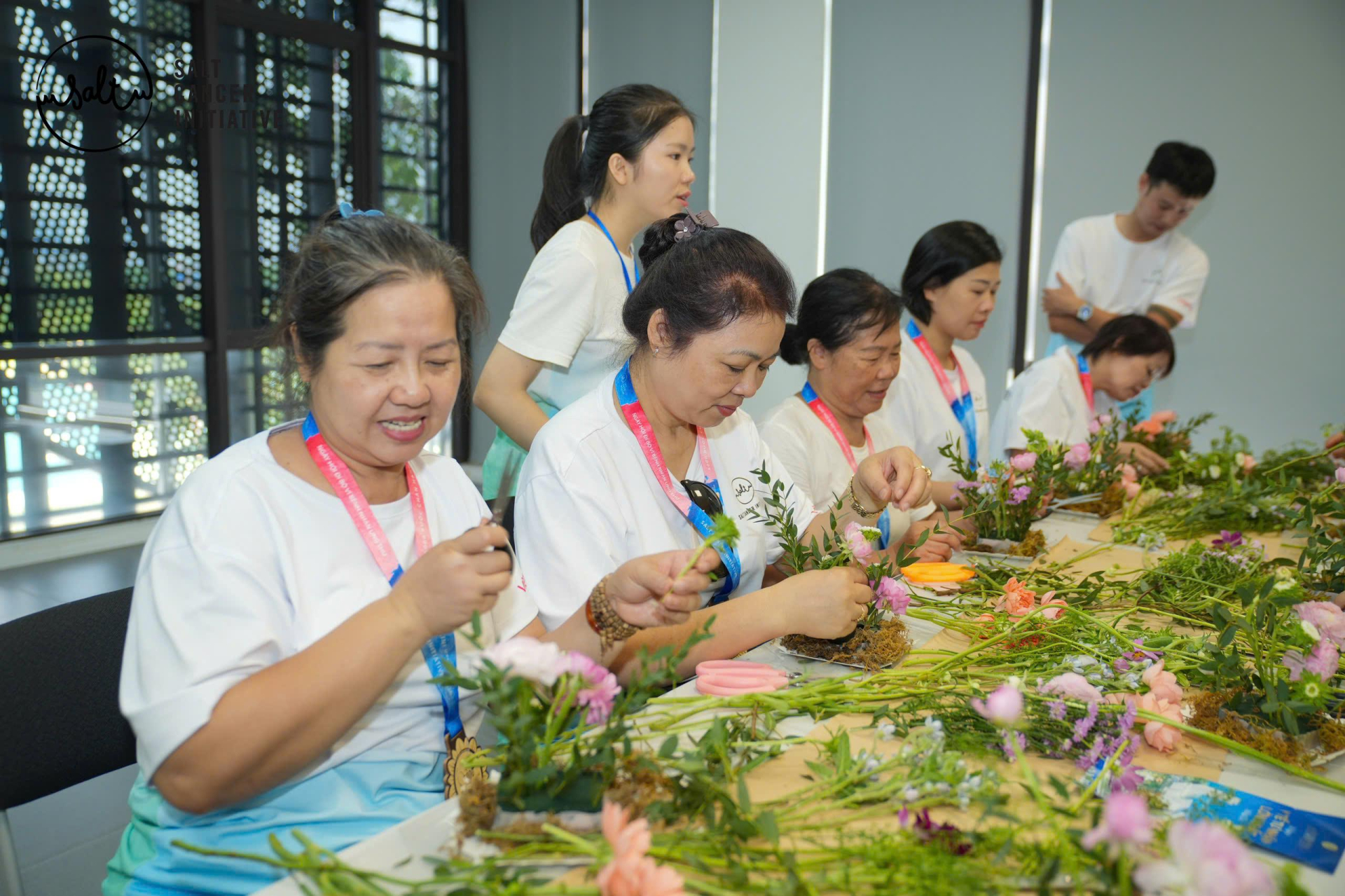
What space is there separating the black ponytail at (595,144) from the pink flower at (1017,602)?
161 cm

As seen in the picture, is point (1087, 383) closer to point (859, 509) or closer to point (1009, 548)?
point (1009, 548)

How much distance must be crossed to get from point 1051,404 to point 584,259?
7.02 ft

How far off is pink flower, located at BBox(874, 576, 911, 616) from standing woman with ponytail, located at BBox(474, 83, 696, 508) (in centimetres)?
117

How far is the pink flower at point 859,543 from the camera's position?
176 centimetres

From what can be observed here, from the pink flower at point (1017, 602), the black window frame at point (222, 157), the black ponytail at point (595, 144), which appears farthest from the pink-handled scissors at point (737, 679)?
the black window frame at point (222, 157)

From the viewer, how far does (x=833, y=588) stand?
1.70m

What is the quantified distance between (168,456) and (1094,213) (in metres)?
5.85

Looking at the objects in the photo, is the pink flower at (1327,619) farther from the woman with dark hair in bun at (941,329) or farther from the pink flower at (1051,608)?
the woman with dark hair in bun at (941,329)

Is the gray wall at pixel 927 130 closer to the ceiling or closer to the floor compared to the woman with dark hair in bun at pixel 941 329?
closer to the ceiling

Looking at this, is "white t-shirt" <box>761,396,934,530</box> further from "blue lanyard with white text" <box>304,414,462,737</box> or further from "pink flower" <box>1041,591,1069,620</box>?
"blue lanyard with white text" <box>304,414,462,737</box>

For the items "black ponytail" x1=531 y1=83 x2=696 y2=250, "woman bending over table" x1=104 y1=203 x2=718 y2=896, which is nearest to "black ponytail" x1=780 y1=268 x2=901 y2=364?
"black ponytail" x1=531 y1=83 x2=696 y2=250

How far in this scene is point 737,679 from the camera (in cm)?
147

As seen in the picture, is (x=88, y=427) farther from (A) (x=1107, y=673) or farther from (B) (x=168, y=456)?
(A) (x=1107, y=673)

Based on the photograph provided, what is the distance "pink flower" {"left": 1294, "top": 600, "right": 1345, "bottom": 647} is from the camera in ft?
4.91
